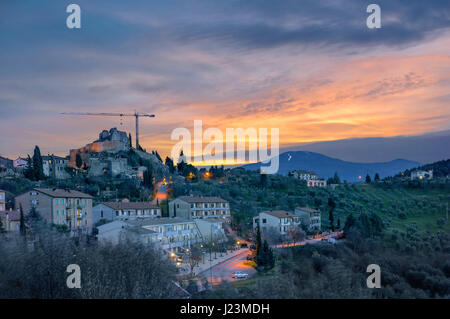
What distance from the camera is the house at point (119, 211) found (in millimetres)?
40281

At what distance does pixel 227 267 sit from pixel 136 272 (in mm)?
11793

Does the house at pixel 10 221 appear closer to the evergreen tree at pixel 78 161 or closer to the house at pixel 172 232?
the house at pixel 172 232

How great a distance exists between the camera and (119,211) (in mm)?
40531

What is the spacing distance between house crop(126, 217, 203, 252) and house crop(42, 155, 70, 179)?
31985 mm

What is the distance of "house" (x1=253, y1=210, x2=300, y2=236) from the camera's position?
142 ft

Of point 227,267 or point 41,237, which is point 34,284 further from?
point 227,267

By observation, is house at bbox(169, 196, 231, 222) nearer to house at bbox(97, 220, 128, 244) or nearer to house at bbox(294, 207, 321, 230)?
house at bbox(294, 207, 321, 230)

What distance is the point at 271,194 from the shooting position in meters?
65.9

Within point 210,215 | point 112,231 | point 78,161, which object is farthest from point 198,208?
point 78,161

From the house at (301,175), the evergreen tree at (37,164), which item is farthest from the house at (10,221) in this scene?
the house at (301,175)

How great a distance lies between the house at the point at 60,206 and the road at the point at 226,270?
12279 millimetres

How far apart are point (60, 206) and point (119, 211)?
19.7 ft

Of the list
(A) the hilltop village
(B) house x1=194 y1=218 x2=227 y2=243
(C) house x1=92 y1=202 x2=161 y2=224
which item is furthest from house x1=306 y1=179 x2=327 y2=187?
(C) house x1=92 y1=202 x2=161 y2=224
